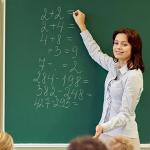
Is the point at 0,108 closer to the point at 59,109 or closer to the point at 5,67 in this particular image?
the point at 5,67

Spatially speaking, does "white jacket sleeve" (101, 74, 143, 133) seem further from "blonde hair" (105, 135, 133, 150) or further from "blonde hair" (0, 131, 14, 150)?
"blonde hair" (0, 131, 14, 150)

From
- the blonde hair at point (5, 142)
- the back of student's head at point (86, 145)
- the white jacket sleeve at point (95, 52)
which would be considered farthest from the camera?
the white jacket sleeve at point (95, 52)

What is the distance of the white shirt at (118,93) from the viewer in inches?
81.7

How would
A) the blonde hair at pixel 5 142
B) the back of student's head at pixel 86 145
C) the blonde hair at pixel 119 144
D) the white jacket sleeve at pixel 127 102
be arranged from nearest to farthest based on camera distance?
the back of student's head at pixel 86 145 → the blonde hair at pixel 119 144 → the blonde hair at pixel 5 142 → the white jacket sleeve at pixel 127 102

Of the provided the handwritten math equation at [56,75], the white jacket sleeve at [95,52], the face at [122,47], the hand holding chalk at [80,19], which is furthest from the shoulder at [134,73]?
the hand holding chalk at [80,19]

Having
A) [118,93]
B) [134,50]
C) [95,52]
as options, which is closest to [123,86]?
[118,93]

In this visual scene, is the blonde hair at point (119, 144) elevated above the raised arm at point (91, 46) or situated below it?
below

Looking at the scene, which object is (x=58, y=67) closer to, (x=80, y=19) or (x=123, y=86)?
(x=80, y=19)

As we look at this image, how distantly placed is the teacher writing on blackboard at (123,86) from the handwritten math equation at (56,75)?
263 mm

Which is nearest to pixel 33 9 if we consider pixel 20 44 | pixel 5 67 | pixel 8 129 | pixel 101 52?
pixel 20 44

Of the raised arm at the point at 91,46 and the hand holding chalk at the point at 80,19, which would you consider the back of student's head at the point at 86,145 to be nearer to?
the raised arm at the point at 91,46

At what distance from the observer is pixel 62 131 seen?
8.25 feet

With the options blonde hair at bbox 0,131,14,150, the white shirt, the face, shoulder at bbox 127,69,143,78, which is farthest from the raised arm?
blonde hair at bbox 0,131,14,150

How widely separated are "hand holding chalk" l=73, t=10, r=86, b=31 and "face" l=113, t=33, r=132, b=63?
0.39 meters
